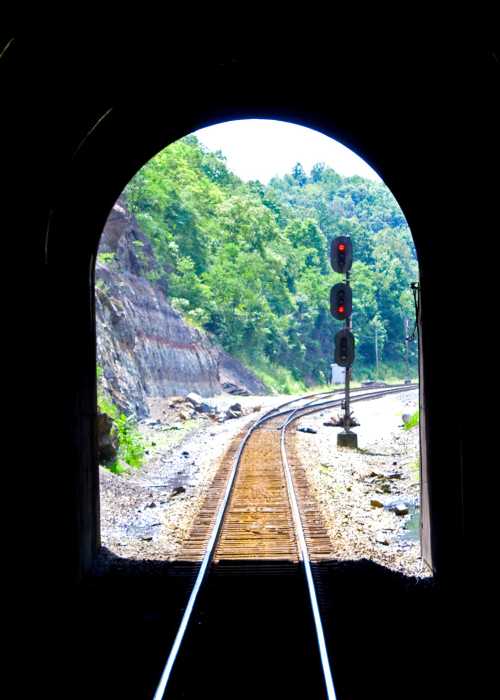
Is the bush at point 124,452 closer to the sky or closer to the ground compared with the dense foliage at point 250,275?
closer to the ground

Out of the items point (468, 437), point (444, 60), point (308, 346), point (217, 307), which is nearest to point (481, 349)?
point (468, 437)

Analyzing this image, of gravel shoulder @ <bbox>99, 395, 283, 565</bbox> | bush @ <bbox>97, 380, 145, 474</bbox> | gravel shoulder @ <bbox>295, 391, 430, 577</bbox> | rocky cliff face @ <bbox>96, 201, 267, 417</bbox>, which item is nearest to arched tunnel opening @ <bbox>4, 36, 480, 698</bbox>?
gravel shoulder @ <bbox>99, 395, 283, 565</bbox>

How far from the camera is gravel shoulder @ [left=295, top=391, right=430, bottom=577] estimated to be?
9656 millimetres

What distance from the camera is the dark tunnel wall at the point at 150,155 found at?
6.76 meters

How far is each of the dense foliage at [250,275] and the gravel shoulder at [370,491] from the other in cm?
2344

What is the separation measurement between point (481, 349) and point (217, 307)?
150ft

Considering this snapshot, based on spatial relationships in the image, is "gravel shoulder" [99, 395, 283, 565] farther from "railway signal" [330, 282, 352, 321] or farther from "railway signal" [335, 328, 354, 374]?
"railway signal" [330, 282, 352, 321]

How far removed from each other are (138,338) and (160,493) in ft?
63.8

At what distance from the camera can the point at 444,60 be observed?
22.0 feet

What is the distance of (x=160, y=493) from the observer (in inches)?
545

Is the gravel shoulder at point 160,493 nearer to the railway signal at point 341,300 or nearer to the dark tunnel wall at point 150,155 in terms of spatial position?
the dark tunnel wall at point 150,155

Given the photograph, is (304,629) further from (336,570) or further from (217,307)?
(217,307)

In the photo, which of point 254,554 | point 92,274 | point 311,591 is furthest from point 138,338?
point 311,591

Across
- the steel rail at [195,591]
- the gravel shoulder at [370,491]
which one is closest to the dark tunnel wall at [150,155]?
the steel rail at [195,591]
